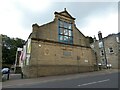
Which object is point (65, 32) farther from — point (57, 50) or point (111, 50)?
point (111, 50)

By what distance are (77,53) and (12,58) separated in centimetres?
4026

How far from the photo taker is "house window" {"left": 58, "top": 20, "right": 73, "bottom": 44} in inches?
1021

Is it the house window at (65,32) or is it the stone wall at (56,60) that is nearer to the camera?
the stone wall at (56,60)

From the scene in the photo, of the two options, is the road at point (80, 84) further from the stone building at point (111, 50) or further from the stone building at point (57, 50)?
the stone building at point (111, 50)

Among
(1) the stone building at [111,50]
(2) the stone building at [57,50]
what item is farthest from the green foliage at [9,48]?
(2) the stone building at [57,50]

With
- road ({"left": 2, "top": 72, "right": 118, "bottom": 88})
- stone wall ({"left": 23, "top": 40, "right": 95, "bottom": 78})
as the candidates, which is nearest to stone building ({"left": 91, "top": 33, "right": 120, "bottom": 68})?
stone wall ({"left": 23, "top": 40, "right": 95, "bottom": 78})

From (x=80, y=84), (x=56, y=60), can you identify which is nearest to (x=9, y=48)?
(x=56, y=60)

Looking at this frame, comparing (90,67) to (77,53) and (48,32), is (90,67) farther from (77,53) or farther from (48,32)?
(48,32)

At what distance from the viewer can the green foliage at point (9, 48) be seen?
60.0 m

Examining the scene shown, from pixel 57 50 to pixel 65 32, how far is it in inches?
166

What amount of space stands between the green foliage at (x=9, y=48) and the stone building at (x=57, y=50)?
3684 cm

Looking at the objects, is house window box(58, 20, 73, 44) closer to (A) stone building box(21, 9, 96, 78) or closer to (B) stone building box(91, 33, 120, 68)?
(A) stone building box(21, 9, 96, 78)

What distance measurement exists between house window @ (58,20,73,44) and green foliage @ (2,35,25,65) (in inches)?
1535

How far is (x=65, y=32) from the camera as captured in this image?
87.6ft
